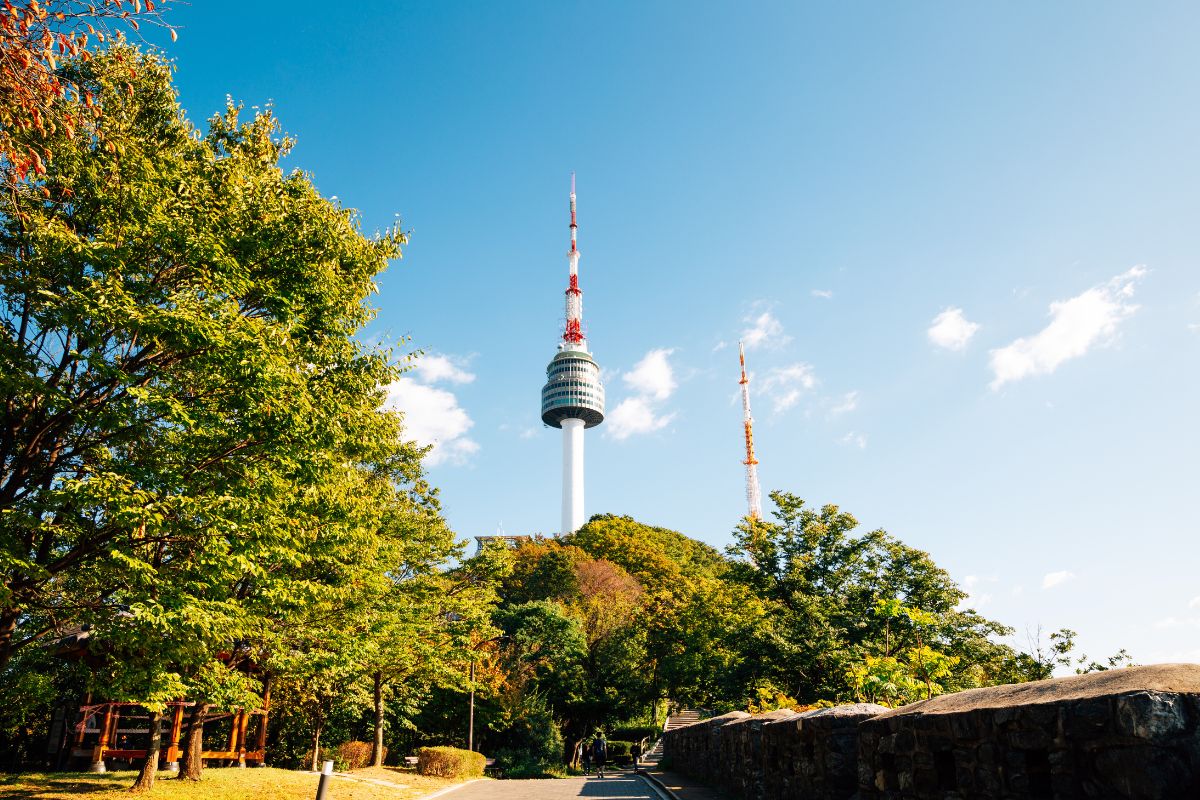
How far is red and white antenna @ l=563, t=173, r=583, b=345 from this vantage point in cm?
11688

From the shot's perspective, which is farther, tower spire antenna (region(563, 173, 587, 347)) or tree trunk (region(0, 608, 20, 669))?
tower spire antenna (region(563, 173, 587, 347))

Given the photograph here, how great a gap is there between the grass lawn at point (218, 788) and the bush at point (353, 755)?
5.77m

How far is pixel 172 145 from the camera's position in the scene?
1241 centimetres

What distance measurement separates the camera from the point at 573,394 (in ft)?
402

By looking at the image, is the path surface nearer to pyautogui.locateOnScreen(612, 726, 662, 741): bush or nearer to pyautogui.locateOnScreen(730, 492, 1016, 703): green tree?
pyautogui.locateOnScreen(730, 492, 1016, 703): green tree

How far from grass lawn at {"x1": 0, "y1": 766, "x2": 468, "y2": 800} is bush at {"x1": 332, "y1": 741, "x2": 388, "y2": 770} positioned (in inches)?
227

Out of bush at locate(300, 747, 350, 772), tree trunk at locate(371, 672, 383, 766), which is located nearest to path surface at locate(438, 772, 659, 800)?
bush at locate(300, 747, 350, 772)

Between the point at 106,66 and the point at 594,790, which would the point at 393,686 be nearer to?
the point at 594,790

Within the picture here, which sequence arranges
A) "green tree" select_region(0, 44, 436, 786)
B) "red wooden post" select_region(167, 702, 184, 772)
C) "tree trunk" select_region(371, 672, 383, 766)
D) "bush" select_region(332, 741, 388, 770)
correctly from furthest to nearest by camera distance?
"tree trunk" select_region(371, 672, 383, 766), "bush" select_region(332, 741, 388, 770), "red wooden post" select_region(167, 702, 184, 772), "green tree" select_region(0, 44, 436, 786)

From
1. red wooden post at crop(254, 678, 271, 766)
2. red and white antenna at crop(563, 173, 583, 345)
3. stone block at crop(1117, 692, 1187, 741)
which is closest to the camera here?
stone block at crop(1117, 692, 1187, 741)

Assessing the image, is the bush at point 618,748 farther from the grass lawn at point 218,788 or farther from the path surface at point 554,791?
the grass lawn at point 218,788

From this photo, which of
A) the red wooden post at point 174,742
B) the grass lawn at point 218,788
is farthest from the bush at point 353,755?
the grass lawn at point 218,788

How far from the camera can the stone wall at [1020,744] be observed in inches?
176

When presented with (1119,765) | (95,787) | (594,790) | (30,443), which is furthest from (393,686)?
(1119,765)
